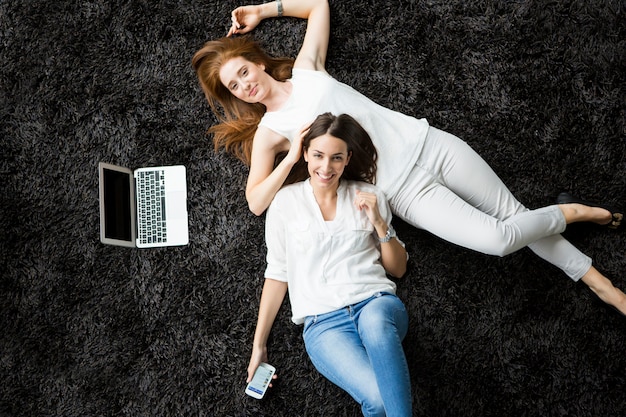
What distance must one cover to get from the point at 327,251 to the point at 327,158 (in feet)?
1.09

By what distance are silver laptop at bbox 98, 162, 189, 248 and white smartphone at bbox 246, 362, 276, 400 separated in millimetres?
602

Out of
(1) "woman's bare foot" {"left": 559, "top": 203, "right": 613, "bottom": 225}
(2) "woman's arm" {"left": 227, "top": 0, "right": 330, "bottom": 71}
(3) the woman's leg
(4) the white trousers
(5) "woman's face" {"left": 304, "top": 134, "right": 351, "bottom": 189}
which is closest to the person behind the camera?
(3) the woman's leg

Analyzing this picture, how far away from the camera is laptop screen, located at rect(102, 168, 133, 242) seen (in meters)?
1.94

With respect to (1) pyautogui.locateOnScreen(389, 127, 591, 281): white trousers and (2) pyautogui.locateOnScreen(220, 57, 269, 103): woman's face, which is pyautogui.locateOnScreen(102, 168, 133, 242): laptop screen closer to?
(2) pyautogui.locateOnScreen(220, 57, 269, 103): woman's face

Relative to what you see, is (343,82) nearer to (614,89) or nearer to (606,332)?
(614,89)

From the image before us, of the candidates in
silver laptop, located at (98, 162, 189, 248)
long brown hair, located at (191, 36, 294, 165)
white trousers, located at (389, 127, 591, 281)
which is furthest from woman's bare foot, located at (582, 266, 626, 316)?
silver laptop, located at (98, 162, 189, 248)

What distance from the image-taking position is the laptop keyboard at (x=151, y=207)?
2023mm

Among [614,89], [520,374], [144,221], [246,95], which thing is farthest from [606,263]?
[144,221]

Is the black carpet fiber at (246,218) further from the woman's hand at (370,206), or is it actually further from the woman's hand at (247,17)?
the woman's hand at (370,206)

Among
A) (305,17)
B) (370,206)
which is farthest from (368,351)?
(305,17)

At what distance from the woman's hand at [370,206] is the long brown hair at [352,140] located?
0.15 metres

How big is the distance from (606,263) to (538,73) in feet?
2.67

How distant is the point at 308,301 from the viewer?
1728 millimetres

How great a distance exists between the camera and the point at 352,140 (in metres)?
1.69
